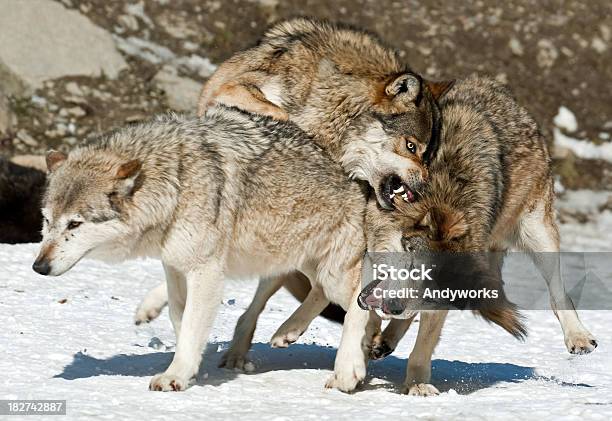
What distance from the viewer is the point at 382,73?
7.80 m

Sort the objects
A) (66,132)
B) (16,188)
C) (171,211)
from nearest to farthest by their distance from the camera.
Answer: (171,211)
(16,188)
(66,132)

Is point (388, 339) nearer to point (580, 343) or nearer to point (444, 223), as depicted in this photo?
point (444, 223)

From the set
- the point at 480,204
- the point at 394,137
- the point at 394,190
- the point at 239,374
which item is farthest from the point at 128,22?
the point at 480,204

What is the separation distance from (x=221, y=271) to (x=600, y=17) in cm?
1182

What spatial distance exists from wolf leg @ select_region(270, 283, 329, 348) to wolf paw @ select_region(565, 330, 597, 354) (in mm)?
2071

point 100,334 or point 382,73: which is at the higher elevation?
point 382,73

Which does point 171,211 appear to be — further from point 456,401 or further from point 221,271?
point 456,401

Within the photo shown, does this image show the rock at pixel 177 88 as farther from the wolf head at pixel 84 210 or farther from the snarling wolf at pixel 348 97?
the wolf head at pixel 84 210

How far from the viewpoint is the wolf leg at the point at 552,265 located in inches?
327

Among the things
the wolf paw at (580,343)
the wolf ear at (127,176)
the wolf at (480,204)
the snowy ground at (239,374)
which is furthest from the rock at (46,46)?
the wolf ear at (127,176)

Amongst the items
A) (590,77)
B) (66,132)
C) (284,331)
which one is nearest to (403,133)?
(284,331)

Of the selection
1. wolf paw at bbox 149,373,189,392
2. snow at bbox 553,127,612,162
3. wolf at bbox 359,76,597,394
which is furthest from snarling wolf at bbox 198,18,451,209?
snow at bbox 553,127,612,162

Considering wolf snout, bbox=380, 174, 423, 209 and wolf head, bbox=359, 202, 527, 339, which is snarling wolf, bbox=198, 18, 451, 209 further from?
wolf head, bbox=359, 202, 527, 339

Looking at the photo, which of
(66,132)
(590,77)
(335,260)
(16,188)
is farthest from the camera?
(590,77)
